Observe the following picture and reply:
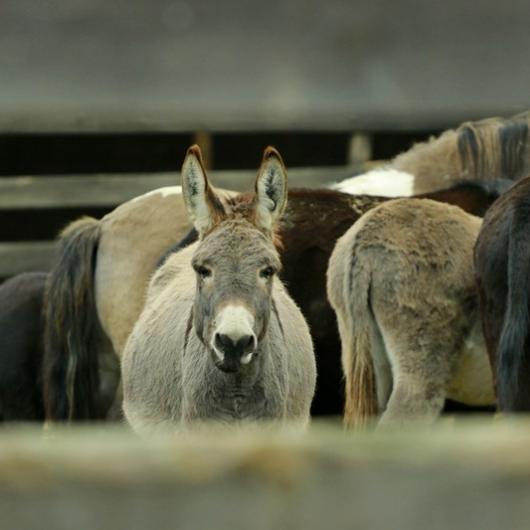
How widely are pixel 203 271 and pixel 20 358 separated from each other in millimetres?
2730

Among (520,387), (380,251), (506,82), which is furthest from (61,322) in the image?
(506,82)

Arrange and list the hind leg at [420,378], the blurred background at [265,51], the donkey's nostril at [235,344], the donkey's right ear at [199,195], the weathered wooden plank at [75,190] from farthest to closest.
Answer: the weathered wooden plank at [75,190] < the hind leg at [420,378] < the donkey's right ear at [199,195] < the donkey's nostril at [235,344] < the blurred background at [265,51]

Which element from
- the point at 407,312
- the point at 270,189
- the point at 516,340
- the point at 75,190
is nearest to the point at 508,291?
the point at 516,340

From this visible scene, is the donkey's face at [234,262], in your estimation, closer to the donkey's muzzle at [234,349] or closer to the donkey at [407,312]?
the donkey's muzzle at [234,349]

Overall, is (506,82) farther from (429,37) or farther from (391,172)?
(391,172)

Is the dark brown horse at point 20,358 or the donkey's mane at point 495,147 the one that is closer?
the dark brown horse at point 20,358

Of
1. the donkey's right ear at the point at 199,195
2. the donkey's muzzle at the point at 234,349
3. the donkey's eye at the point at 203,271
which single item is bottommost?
the donkey's muzzle at the point at 234,349

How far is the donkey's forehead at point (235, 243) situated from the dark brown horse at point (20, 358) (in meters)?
2.60

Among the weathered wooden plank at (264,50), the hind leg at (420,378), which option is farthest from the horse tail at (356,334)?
the weathered wooden plank at (264,50)

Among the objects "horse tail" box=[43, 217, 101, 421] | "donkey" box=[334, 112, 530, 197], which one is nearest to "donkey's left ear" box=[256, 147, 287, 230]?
"horse tail" box=[43, 217, 101, 421]

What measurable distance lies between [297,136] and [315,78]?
28.4ft

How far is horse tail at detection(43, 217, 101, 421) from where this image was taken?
6.63 m

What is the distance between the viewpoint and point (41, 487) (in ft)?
3.29

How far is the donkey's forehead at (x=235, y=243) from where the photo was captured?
14.3 ft
